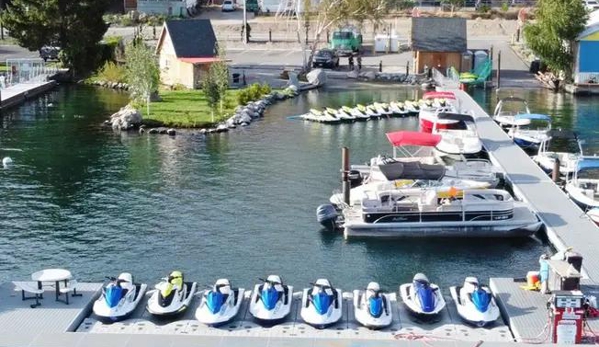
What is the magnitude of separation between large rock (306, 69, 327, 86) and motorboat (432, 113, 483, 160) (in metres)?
20.8

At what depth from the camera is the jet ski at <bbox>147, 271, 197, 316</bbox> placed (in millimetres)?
25797

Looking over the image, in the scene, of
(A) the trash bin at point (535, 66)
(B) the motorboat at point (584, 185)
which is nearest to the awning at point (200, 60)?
(A) the trash bin at point (535, 66)

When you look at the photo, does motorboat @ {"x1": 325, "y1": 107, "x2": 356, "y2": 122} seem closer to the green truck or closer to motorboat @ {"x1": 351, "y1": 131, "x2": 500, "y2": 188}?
motorboat @ {"x1": 351, "y1": 131, "x2": 500, "y2": 188}

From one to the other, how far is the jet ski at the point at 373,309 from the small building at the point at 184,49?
4164cm

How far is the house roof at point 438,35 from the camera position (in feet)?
234

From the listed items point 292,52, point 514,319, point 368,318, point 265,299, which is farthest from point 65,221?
point 292,52

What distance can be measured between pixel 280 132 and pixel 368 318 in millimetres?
28454

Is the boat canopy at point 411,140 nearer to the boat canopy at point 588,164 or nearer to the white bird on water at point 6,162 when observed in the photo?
the boat canopy at point 588,164

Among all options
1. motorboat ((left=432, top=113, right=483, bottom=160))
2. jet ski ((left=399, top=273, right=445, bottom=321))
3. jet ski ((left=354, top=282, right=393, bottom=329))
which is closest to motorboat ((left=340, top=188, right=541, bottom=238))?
jet ski ((left=399, top=273, right=445, bottom=321))

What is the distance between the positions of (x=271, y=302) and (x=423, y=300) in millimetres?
4149

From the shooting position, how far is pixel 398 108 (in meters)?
58.6

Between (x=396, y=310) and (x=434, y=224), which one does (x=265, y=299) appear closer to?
(x=396, y=310)

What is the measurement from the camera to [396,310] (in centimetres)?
2641

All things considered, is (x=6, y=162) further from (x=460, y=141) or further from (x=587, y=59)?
(x=587, y=59)
